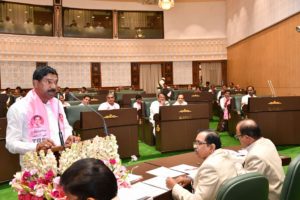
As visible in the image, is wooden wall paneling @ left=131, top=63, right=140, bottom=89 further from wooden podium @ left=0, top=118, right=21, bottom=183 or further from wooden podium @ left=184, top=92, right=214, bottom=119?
wooden podium @ left=0, top=118, right=21, bottom=183

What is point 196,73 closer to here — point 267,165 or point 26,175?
point 267,165

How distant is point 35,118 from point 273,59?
1168cm

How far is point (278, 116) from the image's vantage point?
7.36 m

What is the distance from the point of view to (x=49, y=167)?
70.9 inches

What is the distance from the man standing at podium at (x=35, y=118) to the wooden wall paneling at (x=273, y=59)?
9.67 metres

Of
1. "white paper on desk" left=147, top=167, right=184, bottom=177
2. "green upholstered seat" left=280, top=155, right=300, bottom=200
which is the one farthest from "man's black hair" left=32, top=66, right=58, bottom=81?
"green upholstered seat" left=280, top=155, right=300, bottom=200

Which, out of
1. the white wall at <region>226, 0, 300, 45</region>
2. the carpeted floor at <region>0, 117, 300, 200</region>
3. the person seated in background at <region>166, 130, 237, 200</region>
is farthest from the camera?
the white wall at <region>226, 0, 300, 45</region>

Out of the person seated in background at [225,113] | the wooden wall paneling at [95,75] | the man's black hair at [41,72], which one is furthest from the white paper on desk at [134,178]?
the wooden wall paneling at [95,75]

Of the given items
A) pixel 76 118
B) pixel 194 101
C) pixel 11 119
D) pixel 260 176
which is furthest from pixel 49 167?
pixel 194 101

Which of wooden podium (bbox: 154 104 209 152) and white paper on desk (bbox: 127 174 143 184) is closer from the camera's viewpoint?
white paper on desk (bbox: 127 174 143 184)

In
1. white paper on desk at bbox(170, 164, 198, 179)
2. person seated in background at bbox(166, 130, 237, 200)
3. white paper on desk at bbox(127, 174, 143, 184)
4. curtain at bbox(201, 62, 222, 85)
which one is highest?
curtain at bbox(201, 62, 222, 85)

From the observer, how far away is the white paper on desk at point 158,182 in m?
2.65

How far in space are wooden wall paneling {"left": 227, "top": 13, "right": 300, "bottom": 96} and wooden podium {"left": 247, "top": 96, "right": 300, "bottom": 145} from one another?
3.87 meters

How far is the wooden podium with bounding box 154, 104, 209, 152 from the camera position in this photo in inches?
278
